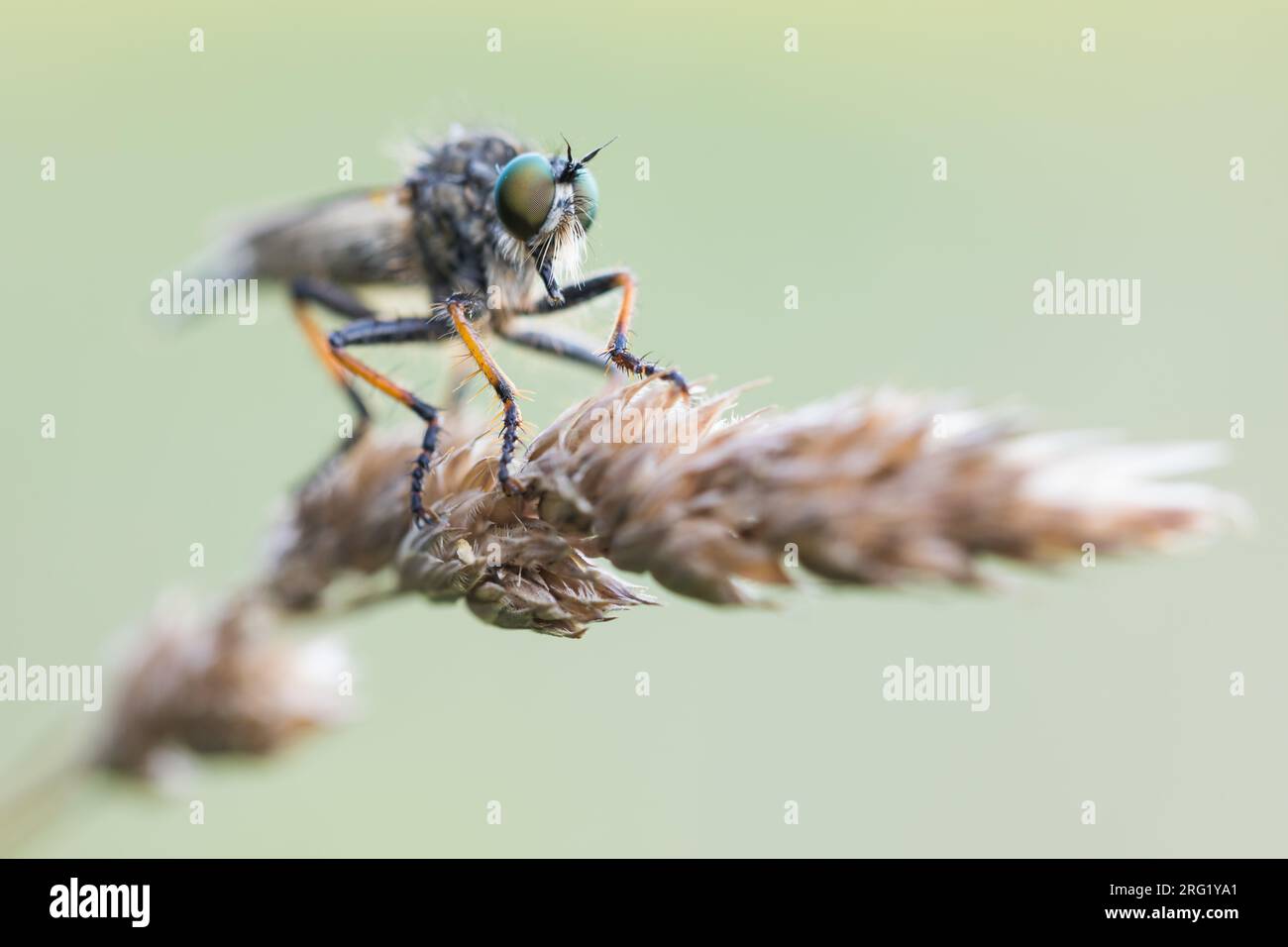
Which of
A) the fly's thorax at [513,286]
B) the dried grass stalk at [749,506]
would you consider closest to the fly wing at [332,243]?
the fly's thorax at [513,286]

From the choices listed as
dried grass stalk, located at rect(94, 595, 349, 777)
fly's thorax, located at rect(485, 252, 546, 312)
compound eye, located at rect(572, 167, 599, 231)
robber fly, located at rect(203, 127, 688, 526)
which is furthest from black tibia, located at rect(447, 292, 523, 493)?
dried grass stalk, located at rect(94, 595, 349, 777)

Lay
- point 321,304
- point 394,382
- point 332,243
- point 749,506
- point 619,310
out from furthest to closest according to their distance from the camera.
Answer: point 332,243, point 321,304, point 619,310, point 394,382, point 749,506

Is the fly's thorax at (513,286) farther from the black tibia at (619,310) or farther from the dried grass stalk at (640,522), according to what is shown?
the dried grass stalk at (640,522)

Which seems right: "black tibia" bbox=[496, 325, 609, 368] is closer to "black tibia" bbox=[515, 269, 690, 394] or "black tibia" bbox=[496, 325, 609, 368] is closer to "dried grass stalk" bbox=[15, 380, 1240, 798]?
"black tibia" bbox=[515, 269, 690, 394]

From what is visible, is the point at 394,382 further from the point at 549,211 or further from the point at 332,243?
the point at 332,243

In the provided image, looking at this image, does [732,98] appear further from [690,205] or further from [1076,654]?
[1076,654]

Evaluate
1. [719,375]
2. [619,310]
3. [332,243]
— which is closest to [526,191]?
[619,310]
